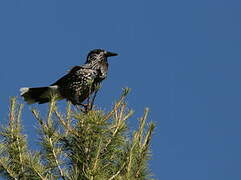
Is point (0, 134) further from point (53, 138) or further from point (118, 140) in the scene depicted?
point (118, 140)

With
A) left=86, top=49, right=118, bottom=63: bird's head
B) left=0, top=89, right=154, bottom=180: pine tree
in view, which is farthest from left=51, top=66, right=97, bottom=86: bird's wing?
left=0, top=89, right=154, bottom=180: pine tree

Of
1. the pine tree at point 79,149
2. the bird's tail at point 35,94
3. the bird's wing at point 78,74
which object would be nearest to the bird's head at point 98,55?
the bird's wing at point 78,74

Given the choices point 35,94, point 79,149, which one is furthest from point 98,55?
point 79,149

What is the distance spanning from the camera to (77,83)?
20.8 feet

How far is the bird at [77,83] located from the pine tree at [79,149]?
2.00 metres

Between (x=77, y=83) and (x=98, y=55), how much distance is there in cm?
51

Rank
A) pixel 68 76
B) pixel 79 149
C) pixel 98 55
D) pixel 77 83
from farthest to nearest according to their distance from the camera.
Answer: pixel 98 55 → pixel 68 76 → pixel 77 83 → pixel 79 149

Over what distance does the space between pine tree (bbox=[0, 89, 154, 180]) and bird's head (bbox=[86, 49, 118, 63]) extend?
2.47 metres

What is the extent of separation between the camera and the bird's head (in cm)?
670

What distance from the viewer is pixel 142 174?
12.4 ft

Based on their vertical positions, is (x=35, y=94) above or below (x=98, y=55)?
below

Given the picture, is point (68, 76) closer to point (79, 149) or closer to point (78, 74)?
point (78, 74)

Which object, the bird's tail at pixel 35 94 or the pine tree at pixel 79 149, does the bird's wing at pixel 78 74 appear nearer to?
the bird's tail at pixel 35 94

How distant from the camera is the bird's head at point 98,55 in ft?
22.0
